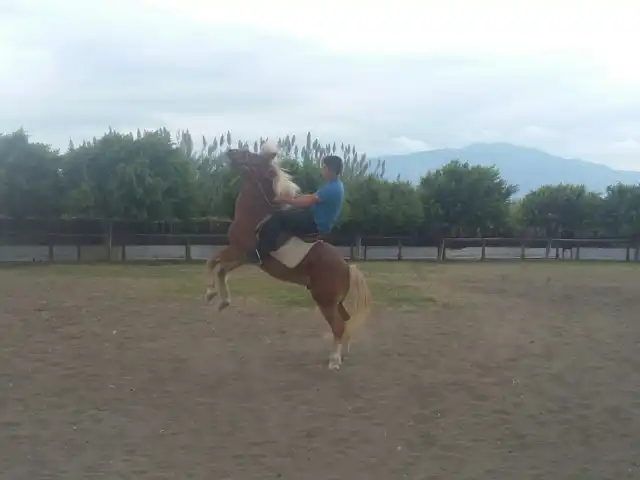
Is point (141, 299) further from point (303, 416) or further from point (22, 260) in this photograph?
point (22, 260)

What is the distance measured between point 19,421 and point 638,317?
898cm

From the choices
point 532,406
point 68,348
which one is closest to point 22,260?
point 68,348

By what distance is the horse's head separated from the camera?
7023 mm

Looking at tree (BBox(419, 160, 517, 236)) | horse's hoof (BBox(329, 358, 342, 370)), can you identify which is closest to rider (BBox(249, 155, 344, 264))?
horse's hoof (BBox(329, 358, 342, 370))

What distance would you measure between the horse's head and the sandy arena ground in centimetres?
178

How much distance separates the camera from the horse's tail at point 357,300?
748cm

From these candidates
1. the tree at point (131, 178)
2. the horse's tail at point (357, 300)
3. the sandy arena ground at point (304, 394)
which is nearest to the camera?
the sandy arena ground at point (304, 394)

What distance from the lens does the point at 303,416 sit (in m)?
5.96

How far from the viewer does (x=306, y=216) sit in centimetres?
705

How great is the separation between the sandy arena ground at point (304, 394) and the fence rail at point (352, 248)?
1519cm

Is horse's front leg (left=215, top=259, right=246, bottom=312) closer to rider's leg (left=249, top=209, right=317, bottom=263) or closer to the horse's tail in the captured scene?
rider's leg (left=249, top=209, right=317, bottom=263)

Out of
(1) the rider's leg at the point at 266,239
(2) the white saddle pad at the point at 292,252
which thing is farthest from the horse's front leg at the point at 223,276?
(2) the white saddle pad at the point at 292,252

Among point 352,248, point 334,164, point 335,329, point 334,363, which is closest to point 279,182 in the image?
point 334,164

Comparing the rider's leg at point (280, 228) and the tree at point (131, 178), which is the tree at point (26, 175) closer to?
the tree at point (131, 178)
